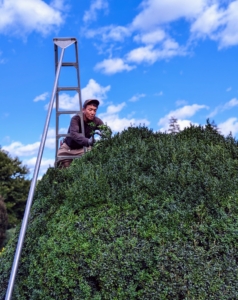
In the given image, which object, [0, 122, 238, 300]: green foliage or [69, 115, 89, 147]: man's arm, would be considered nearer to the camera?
[0, 122, 238, 300]: green foliage

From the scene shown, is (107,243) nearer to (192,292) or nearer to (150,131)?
(192,292)

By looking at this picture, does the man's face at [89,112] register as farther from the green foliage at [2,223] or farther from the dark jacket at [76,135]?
the green foliage at [2,223]

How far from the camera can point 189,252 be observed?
255cm

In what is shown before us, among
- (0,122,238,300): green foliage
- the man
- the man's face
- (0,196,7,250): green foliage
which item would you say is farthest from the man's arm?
(0,196,7,250): green foliage

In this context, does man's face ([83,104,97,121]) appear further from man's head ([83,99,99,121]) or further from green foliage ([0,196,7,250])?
green foliage ([0,196,7,250])

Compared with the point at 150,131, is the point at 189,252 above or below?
below

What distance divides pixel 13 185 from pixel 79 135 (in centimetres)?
994

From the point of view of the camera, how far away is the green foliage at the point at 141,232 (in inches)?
101

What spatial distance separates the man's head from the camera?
5250 mm

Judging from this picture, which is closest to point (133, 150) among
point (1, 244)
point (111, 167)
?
point (111, 167)

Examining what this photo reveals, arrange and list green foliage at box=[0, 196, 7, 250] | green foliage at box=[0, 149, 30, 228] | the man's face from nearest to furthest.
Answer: the man's face, green foliage at box=[0, 196, 7, 250], green foliage at box=[0, 149, 30, 228]

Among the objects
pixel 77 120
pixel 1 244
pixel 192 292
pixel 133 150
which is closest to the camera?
pixel 192 292

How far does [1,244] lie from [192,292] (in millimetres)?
9381

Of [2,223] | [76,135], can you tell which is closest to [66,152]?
[76,135]
